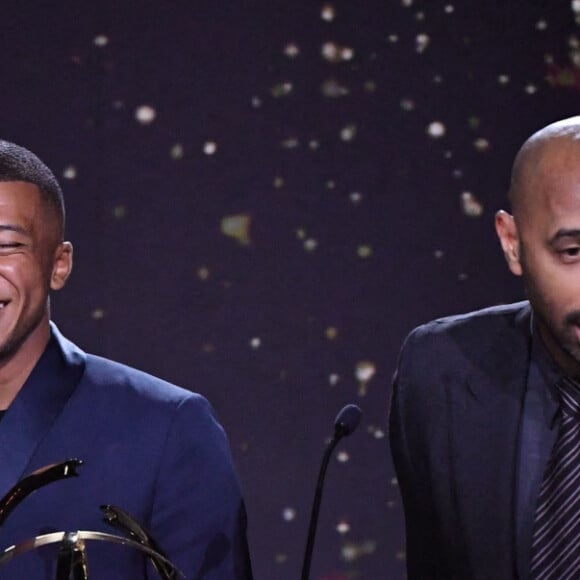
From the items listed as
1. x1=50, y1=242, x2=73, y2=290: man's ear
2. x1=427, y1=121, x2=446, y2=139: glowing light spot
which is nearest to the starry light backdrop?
x1=427, y1=121, x2=446, y2=139: glowing light spot

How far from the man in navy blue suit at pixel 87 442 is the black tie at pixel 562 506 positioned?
15.8 inches

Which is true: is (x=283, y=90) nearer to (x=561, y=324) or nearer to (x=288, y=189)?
(x=288, y=189)

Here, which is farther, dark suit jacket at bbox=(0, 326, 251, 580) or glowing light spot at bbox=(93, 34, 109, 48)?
glowing light spot at bbox=(93, 34, 109, 48)

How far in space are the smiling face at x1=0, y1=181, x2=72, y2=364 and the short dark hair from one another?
1 cm

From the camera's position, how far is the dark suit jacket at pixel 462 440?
5.22ft

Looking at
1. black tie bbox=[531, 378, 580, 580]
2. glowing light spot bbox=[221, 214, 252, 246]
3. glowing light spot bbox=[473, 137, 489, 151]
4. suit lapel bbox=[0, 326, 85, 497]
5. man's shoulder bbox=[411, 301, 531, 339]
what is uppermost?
glowing light spot bbox=[473, 137, 489, 151]

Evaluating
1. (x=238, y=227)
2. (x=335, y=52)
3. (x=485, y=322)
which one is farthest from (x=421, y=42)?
(x=485, y=322)

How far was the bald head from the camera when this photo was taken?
1.50m

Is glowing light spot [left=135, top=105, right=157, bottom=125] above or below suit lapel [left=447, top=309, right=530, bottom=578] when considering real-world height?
above

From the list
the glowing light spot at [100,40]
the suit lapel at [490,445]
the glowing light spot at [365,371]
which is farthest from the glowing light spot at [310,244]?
the suit lapel at [490,445]

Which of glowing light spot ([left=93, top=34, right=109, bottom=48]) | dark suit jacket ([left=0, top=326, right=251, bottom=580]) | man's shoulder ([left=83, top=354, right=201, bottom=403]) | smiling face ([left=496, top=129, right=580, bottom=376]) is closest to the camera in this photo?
smiling face ([left=496, top=129, right=580, bottom=376])

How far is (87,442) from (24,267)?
0.26m

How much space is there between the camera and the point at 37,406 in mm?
1632

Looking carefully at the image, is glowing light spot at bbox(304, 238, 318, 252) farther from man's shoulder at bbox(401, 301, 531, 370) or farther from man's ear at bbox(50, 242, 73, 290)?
man's ear at bbox(50, 242, 73, 290)
